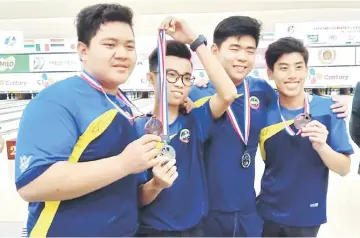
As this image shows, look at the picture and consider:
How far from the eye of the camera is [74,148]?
2.70 feet

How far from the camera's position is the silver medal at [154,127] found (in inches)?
35.9

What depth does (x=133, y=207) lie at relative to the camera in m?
0.93

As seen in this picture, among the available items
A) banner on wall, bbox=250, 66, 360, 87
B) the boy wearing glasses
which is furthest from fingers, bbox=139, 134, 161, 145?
banner on wall, bbox=250, 66, 360, 87

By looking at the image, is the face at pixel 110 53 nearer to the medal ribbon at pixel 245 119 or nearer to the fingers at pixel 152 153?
the fingers at pixel 152 153

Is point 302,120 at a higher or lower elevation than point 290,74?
lower

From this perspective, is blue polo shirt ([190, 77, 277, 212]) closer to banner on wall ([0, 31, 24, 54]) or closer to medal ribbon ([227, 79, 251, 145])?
medal ribbon ([227, 79, 251, 145])

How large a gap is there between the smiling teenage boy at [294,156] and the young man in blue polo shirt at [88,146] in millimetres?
550

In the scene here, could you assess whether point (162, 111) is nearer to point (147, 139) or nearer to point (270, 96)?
point (147, 139)

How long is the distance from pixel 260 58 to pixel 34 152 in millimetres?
7591

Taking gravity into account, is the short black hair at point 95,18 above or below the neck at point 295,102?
above

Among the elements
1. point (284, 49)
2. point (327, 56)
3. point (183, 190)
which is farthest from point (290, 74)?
point (327, 56)

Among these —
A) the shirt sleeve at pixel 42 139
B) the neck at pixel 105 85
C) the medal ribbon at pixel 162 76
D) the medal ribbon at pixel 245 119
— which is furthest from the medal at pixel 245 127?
the shirt sleeve at pixel 42 139

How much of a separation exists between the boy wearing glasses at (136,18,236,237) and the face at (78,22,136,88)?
0.60 ft

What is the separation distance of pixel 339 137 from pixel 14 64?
29.1 feet
